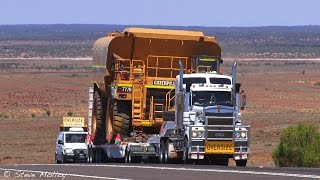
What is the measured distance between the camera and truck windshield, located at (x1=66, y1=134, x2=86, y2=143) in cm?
4472

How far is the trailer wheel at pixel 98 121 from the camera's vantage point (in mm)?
38062

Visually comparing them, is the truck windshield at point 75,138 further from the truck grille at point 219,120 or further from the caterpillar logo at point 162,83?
the truck grille at point 219,120

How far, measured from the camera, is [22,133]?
60438mm

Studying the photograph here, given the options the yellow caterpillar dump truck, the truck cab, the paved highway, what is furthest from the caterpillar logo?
the truck cab

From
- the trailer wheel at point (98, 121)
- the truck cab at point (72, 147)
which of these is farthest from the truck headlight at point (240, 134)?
the truck cab at point (72, 147)

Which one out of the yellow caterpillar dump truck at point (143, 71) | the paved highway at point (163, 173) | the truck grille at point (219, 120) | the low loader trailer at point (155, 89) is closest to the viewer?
the paved highway at point (163, 173)

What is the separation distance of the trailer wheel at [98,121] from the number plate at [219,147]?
710 centimetres

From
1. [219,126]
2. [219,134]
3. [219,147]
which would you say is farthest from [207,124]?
[219,147]

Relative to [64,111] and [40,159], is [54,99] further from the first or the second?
[40,159]

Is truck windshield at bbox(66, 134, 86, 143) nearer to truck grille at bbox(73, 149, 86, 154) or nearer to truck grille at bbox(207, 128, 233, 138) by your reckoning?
truck grille at bbox(73, 149, 86, 154)

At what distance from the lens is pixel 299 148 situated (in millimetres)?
36719

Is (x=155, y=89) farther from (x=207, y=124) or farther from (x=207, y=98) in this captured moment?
(x=207, y=124)

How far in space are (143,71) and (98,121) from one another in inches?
140

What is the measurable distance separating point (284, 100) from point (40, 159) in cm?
4335
